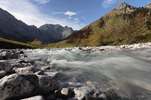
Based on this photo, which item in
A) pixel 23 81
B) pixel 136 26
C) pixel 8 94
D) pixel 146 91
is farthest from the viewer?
pixel 136 26

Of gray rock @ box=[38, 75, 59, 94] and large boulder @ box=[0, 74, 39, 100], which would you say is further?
gray rock @ box=[38, 75, 59, 94]

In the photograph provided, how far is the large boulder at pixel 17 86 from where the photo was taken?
1.30 meters

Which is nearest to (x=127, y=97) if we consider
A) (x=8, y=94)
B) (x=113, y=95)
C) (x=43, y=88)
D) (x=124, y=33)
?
(x=113, y=95)

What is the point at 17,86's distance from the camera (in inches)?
55.1

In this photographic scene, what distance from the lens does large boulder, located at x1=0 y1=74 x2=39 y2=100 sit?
4.27 feet

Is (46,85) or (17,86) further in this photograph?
(46,85)

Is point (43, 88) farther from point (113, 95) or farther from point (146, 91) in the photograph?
point (146, 91)

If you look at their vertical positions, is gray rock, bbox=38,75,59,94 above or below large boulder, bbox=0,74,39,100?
below

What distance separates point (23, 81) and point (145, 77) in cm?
422

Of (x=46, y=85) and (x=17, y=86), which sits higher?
(x=17, y=86)

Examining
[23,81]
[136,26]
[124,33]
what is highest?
[136,26]

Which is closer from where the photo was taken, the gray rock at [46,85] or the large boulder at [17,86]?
the large boulder at [17,86]

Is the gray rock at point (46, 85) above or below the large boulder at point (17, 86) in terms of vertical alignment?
below

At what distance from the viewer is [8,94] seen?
131 centimetres
